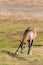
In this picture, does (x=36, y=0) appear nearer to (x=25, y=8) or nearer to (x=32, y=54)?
(x=25, y=8)

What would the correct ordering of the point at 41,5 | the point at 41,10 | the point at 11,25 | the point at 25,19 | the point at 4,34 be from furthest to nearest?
the point at 41,5 → the point at 41,10 → the point at 25,19 → the point at 11,25 → the point at 4,34

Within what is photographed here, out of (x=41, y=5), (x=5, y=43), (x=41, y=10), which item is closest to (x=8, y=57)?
(x=5, y=43)

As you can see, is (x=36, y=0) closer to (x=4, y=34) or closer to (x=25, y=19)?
(x=25, y=19)

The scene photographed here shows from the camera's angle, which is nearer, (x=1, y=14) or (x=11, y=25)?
(x=11, y=25)

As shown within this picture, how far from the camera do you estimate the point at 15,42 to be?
23.5m

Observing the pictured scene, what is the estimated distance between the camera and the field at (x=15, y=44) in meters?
16.7

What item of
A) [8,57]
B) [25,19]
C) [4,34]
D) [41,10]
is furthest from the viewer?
[41,10]

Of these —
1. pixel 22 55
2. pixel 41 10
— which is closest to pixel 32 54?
pixel 22 55

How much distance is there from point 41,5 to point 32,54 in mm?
26448

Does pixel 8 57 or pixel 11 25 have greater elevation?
pixel 8 57

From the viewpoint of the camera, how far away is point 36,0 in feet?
152

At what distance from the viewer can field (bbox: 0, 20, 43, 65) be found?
1667cm

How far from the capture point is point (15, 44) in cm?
2280

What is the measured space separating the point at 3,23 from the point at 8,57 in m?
16.2
